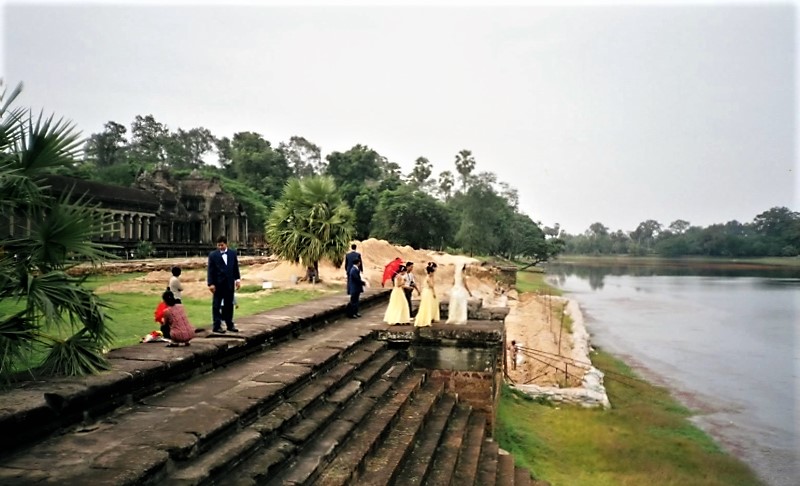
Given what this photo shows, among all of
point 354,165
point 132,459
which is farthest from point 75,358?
point 354,165

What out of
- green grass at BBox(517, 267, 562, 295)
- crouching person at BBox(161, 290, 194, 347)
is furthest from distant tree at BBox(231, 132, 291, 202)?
crouching person at BBox(161, 290, 194, 347)

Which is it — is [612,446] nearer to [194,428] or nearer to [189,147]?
[194,428]

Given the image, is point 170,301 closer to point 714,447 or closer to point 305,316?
point 305,316

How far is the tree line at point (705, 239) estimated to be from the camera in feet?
275

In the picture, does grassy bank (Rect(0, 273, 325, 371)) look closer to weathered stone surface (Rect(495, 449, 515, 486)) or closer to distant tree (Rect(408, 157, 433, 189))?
weathered stone surface (Rect(495, 449, 515, 486))

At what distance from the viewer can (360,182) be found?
55906mm

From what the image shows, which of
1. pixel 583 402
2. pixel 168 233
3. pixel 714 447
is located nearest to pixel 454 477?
pixel 583 402

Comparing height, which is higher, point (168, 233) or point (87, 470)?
point (168, 233)

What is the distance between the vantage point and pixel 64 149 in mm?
3930

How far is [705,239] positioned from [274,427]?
12188 cm

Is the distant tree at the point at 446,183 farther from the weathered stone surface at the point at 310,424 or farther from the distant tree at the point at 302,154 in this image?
the weathered stone surface at the point at 310,424

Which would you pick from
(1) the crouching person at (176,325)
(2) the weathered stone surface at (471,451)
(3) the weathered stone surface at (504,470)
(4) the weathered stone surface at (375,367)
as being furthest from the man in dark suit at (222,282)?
(3) the weathered stone surface at (504,470)

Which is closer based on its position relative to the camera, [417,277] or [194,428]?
[194,428]

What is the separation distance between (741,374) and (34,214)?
20100 mm
